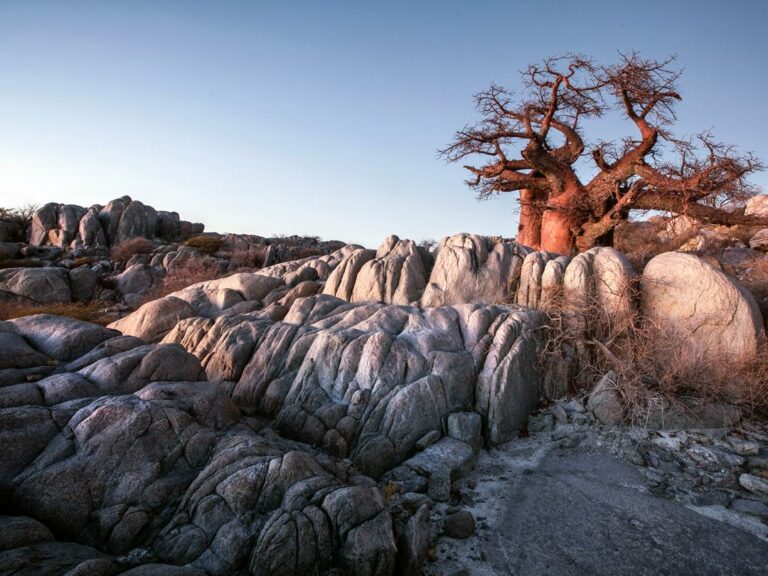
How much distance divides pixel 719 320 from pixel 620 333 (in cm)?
218

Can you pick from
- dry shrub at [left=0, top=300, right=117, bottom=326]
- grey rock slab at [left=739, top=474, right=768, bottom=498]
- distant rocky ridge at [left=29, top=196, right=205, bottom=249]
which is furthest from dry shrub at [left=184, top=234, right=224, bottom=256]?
grey rock slab at [left=739, top=474, right=768, bottom=498]

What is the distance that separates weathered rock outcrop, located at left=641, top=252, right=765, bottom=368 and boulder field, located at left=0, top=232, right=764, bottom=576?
0.05 metres

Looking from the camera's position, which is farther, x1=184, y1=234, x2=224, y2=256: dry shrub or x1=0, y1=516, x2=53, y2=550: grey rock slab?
x1=184, y1=234, x2=224, y2=256: dry shrub

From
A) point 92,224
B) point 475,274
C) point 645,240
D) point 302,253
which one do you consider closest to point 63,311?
point 302,253

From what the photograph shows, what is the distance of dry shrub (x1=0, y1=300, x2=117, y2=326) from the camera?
16.9m

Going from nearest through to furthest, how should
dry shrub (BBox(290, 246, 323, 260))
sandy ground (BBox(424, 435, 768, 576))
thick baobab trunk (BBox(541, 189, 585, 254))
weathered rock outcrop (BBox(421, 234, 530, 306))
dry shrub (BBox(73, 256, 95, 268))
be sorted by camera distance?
sandy ground (BBox(424, 435, 768, 576)), weathered rock outcrop (BBox(421, 234, 530, 306)), thick baobab trunk (BBox(541, 189, 585, 254)), dry shrub (BBox(73, 256, 95, 268)), dry shrub (BBox(290, 246, 323, 260))

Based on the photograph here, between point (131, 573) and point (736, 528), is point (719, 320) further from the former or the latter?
point (131, 573)

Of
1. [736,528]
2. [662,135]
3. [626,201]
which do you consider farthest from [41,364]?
[662,135]

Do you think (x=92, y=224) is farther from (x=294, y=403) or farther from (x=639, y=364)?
(x=639, y=364)

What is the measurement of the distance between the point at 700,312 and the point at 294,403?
10103 millimetres

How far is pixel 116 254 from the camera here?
1152 inches

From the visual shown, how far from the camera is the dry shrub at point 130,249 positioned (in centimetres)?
2903

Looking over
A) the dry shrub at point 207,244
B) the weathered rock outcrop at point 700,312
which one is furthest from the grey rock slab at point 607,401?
the dry shrub at point 207,244

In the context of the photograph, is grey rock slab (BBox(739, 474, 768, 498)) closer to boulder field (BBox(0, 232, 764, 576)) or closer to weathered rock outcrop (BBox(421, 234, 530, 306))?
boulder field (BBox(0, 232, 764, 576))
